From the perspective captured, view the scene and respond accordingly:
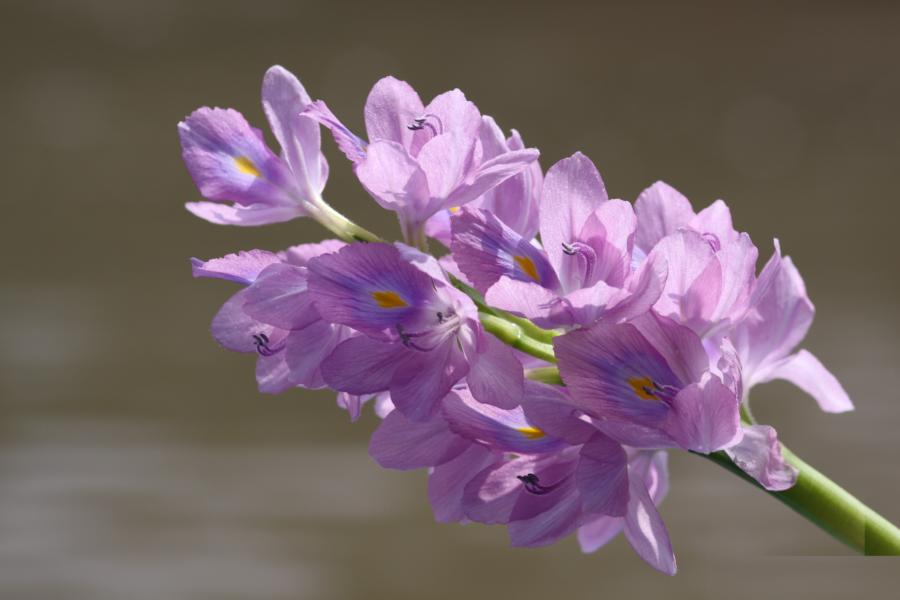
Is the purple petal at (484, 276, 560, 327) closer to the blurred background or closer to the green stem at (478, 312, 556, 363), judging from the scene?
the green stem at (478, 312, 556, 363)

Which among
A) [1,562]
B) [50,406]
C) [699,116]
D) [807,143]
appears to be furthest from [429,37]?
[1,562]

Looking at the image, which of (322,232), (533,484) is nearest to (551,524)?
(533,484)

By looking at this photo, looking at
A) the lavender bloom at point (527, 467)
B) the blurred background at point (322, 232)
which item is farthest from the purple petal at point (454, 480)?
the blurred background at point (322, 232)

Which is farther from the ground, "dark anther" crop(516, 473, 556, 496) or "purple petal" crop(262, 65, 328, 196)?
"purple petal" crop(262, 65, 328, 196)

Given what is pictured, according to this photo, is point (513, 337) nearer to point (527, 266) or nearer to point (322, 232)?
point (527, 266)

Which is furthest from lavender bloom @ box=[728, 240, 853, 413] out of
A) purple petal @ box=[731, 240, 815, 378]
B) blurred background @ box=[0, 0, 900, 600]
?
blurred background @ box=[0, 0, 900, 600]

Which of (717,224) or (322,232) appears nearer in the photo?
(717,224)

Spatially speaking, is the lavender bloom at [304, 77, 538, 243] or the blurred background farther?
the blurred background

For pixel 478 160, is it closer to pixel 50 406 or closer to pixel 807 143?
pixel 50 406
